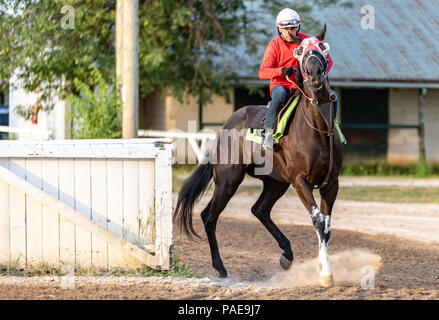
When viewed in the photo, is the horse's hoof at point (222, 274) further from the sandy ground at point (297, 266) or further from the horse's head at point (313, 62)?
the horse's head at point (313, 62)

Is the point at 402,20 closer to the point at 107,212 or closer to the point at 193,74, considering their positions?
the point at 193,74

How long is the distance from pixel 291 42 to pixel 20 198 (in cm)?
311

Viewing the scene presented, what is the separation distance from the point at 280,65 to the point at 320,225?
1766 mm

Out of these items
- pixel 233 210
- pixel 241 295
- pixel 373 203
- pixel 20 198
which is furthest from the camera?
pixel 373 203

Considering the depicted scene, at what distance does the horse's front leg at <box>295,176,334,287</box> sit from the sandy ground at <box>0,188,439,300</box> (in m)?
0.15

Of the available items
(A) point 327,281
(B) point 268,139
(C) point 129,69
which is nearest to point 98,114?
(C) point 129,69

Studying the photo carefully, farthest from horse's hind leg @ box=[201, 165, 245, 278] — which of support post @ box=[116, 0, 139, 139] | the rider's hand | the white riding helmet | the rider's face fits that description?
support post @ box=[116, 0, 139, 139]

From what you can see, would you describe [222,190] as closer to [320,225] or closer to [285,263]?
[285,263]

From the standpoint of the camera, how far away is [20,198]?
7375 mm

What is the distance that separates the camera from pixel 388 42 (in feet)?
80.7

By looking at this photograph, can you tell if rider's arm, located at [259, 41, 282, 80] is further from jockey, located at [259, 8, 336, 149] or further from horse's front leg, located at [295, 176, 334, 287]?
horse's front leg, located at [295, 176, 334, 287]

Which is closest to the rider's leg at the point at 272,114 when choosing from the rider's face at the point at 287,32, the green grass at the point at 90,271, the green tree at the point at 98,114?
the rider's face at the point at 287,32

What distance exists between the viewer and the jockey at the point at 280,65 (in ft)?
24.8
